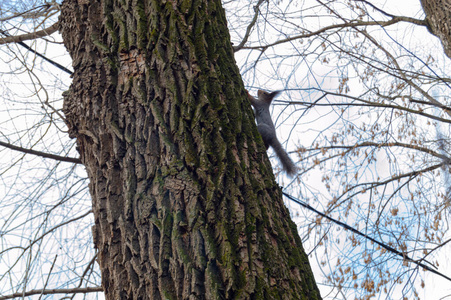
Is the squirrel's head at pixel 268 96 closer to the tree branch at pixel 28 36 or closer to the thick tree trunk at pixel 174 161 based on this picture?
the tree branch at pixel 28 36

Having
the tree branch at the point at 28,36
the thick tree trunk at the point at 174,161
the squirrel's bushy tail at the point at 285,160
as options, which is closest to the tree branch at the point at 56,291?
the thick tree trunk at the point at 174,161

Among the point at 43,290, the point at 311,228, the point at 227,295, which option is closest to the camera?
the point at 227,295

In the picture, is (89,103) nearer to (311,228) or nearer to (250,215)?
(250,215)

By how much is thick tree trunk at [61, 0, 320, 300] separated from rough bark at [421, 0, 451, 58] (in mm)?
2289

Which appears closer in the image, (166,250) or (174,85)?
(166,250)

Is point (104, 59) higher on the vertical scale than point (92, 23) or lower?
lower

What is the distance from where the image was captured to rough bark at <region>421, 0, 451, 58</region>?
2.88 metres

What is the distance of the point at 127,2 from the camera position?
4.33 feet

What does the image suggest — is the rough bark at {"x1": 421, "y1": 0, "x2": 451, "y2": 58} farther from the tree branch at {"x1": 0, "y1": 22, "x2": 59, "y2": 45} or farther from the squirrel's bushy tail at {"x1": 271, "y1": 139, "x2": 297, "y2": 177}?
the tree branch at {"x1": 0, "y1": 22, "x2": 59, "y2": 45}

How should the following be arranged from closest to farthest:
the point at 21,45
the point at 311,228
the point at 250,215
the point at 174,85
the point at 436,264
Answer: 1. the point at 250,215
2. the point at 174,85
3. the point at 21,45
4. the point at 436,264
5. the point at 311,228

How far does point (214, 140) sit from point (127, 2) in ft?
1.95

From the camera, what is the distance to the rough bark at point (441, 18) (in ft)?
9.46

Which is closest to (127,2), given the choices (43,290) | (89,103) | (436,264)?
(89,103)

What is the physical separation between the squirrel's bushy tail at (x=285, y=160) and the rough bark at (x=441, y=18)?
1457mm
